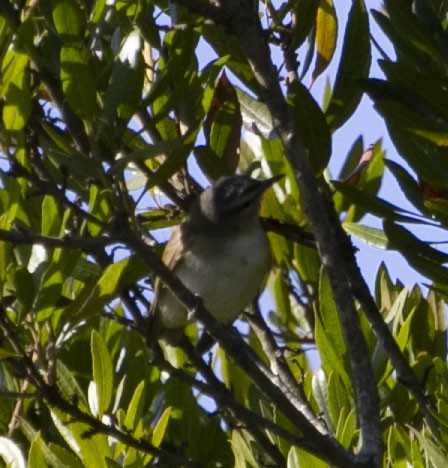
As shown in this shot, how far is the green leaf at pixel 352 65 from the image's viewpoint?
367cm

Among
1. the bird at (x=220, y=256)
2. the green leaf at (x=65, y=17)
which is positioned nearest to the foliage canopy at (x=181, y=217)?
the green leaf at (x=65, y=17)

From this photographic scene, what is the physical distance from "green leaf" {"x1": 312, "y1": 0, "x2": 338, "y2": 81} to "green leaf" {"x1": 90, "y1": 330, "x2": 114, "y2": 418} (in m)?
1.16

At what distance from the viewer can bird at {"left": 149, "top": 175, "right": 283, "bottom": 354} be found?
4812 mm

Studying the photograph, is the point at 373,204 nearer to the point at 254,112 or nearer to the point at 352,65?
the point at 352,65

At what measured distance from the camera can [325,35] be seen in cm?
389

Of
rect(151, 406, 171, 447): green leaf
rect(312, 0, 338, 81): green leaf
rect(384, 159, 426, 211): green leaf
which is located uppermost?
rect(312, 0, 338, 81): green leaf

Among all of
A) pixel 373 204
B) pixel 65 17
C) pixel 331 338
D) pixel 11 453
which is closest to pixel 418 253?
pixel 373 204

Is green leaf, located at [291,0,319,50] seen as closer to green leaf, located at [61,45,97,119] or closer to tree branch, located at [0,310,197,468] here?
green leaf, located at [61,45,97,119]

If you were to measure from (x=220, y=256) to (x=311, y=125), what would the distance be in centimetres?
165

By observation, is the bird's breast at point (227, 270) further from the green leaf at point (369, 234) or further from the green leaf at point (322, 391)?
the green leaf at point (369, 234)

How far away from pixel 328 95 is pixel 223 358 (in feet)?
3.37

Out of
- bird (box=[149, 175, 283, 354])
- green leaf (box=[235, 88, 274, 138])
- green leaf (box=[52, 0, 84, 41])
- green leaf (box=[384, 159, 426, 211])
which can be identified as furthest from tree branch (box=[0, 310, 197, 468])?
green leaf (box=[235, 88, 274, 138])

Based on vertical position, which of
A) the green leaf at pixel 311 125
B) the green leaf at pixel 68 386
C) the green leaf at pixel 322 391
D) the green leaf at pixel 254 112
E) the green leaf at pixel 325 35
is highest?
the green leaf at pixel 325 35

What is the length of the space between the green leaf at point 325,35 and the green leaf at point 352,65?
6.2 inches
